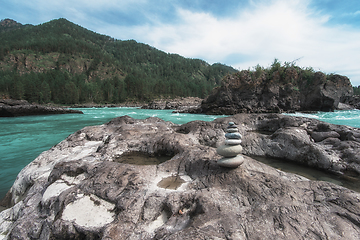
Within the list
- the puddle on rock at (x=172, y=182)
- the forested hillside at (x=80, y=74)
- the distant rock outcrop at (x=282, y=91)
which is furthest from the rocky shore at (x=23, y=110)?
the puddle on rock at (x=172, y=182)

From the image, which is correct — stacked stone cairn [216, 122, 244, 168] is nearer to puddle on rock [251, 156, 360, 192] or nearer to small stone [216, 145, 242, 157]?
small stone [216, 145, 242, 157]

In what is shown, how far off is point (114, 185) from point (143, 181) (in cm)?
61

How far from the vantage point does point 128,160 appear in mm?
5758

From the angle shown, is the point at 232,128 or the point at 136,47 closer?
the point at 232,128

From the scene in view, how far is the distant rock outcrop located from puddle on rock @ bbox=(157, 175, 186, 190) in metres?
23.0

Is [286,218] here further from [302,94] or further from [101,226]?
[302,94]

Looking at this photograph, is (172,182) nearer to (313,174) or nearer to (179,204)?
(179,204)

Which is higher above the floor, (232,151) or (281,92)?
(281,92)

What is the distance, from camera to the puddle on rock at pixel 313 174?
4852 mm

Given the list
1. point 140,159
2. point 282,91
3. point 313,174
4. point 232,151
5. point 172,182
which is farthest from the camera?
point 282,91

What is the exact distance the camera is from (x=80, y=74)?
94625mm

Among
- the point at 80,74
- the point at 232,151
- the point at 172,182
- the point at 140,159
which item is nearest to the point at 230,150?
the point at 232,151

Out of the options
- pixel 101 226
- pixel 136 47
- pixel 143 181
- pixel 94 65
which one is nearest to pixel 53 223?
pixel 101 226

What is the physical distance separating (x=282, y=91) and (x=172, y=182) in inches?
1030
